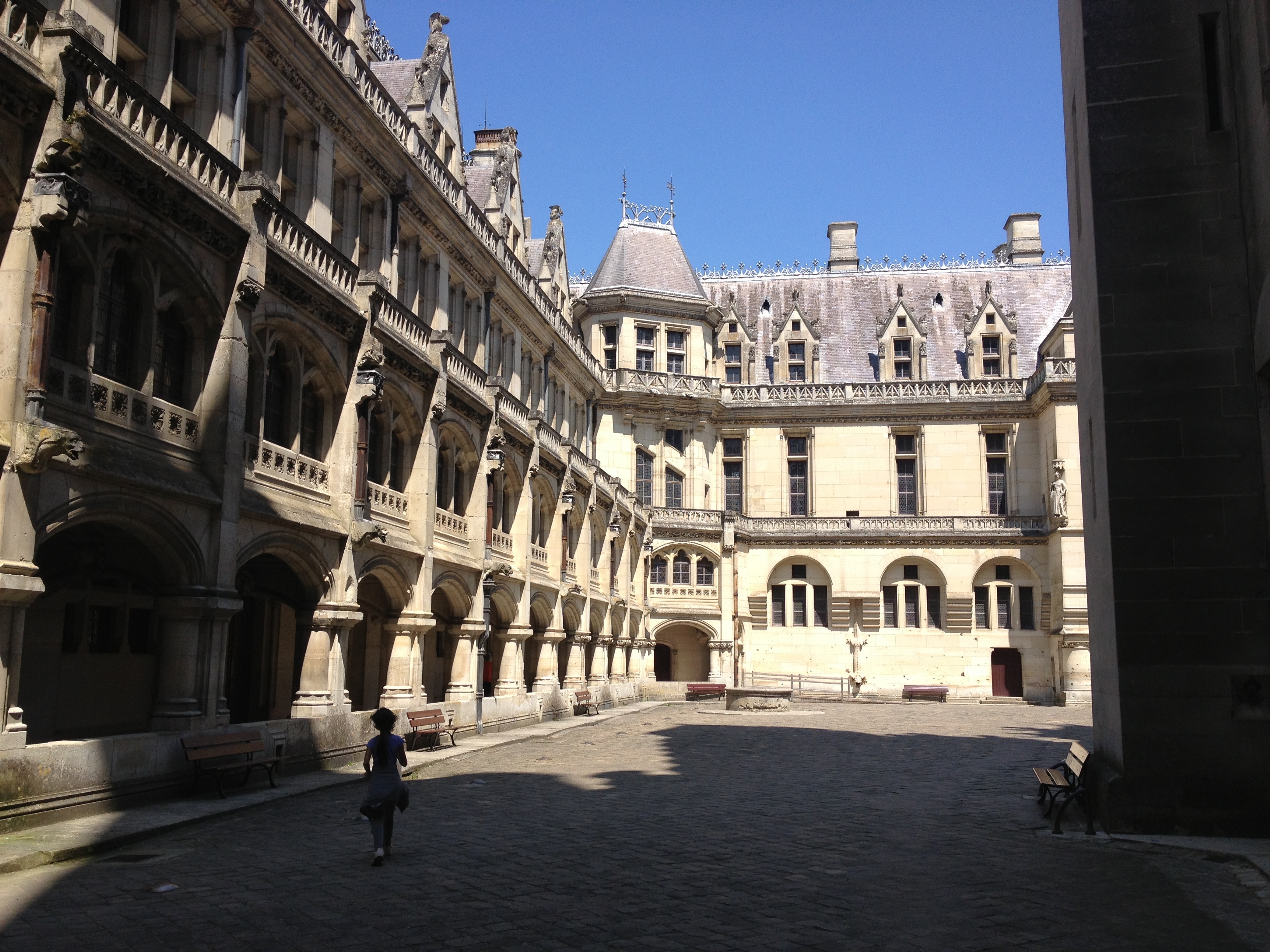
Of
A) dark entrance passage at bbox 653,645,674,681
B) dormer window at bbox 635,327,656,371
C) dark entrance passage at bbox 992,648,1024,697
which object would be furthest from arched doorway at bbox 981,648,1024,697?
dormer window at bbox 635,327,656,371

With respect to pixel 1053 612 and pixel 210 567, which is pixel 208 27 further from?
pixel 1053 612

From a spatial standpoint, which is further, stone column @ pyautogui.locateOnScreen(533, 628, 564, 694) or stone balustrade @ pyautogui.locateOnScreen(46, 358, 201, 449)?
stone column @ pyautogui.locateOnScreen(533, 628, 564, 694)

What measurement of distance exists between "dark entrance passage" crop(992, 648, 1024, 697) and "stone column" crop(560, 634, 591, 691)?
22409 millimetres

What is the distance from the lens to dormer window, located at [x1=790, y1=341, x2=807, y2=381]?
57.1 m

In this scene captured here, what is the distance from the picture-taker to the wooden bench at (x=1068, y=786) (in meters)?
13.0

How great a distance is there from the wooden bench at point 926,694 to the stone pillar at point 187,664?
37901mm

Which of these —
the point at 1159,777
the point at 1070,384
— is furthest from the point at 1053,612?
the point at 1159,777

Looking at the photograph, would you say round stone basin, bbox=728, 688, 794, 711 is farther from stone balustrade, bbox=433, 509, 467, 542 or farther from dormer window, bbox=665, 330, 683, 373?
dormer window, bbox=665, 330, 683, 373

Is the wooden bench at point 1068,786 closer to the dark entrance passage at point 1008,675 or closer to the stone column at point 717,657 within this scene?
the stone column at point 717,657

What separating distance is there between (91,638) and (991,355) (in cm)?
4792

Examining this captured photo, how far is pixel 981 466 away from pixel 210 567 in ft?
145

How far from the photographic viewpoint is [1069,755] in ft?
52.9

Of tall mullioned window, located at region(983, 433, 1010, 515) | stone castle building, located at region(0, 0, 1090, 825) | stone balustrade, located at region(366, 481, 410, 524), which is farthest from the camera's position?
tall mullioned window, located at region(983, 433, 1010, 515)

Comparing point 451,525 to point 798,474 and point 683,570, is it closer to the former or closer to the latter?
point 683,570
